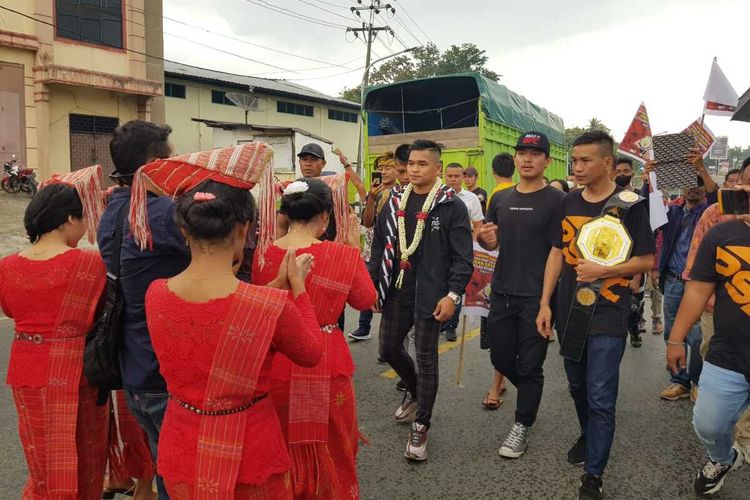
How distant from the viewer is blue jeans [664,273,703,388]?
406cm

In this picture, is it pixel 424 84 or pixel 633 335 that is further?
pixel 424 84

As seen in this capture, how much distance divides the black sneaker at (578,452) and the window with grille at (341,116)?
27.0 meters

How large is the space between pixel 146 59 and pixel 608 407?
17.4 m

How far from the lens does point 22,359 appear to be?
237cm

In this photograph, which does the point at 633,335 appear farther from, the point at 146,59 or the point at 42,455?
the point at 146,59

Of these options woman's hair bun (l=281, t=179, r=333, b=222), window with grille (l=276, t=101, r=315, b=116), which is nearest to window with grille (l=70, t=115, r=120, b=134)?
window with grille (l=276, t=101, r=315, b=116)

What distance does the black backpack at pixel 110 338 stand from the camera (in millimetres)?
2152

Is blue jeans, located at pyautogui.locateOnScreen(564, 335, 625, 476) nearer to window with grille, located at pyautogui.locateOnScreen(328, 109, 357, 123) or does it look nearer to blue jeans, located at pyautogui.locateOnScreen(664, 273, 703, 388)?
blue jeans, located at pyautogui.locateOnScreen(664, 273, 703, 388)

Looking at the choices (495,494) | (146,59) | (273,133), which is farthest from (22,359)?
(273,133)

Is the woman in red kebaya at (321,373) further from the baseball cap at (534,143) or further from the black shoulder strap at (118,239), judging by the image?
the baseball cap at (534,143)

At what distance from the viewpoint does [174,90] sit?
22844 millimetres

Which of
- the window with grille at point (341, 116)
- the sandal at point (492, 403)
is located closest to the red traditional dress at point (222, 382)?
the sandal at point (492, 403)

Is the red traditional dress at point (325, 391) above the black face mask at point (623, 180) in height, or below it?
below

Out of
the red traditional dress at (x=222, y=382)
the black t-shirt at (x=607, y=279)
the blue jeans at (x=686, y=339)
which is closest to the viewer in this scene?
the red traditional dress at (x=222, y=382)
